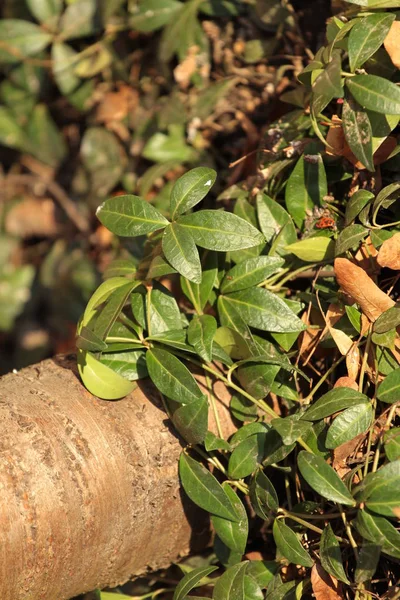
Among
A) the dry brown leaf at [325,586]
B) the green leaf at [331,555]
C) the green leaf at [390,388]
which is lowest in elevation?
the dry brown leaf at [325,586]

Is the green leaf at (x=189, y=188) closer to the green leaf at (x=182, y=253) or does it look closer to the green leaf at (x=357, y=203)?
the green leaf at (x=182, y=253)

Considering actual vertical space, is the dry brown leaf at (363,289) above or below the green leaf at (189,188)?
below

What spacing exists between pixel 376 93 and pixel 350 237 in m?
0.20

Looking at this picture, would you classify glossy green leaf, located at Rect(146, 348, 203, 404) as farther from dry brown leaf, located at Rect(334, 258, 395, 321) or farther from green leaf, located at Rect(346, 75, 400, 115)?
green leaf, located at Rect(346, 75, 400, 115)

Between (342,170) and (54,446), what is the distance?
24.2 inches

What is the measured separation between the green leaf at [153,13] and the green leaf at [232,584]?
1.26 meters

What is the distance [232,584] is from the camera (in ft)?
3.00

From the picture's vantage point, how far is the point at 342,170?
104cm

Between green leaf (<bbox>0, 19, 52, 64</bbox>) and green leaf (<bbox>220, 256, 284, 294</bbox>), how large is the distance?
1.18m

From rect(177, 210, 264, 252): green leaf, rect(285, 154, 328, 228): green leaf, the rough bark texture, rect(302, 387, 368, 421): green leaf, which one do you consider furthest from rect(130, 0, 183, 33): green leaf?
rect(302, 387, 368, 421): green leaf

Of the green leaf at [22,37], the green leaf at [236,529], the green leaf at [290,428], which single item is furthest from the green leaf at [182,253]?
the green leaf at [22,37]

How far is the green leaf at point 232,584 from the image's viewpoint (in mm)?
896

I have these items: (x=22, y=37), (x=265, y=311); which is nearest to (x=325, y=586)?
(x=265, y=311)

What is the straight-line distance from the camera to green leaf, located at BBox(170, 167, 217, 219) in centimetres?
93
